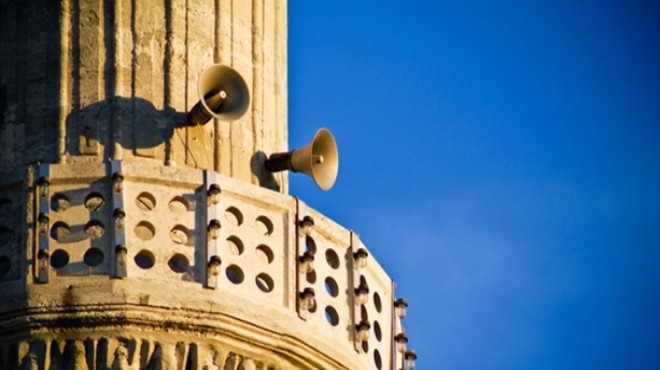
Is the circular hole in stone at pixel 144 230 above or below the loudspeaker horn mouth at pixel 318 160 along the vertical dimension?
below

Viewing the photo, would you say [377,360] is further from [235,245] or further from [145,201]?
[145,201]

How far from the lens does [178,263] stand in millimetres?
36719

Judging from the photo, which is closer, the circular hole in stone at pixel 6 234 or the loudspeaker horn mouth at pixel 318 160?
the circular hole in stone at pixel 6 234

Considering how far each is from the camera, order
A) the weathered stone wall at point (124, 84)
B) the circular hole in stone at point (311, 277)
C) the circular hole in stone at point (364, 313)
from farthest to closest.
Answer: the circular hole in stone at point (364, 313), the weathered stone wall at point (124, 84), the circular hole in stone at point (311, 277)

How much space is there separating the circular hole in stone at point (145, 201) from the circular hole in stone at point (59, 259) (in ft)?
3.40

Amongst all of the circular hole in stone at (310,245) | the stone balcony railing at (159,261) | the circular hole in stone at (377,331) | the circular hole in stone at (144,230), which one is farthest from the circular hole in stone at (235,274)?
the circular hole in stone at (377,331)

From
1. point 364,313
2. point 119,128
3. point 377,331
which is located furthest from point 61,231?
point 377,331

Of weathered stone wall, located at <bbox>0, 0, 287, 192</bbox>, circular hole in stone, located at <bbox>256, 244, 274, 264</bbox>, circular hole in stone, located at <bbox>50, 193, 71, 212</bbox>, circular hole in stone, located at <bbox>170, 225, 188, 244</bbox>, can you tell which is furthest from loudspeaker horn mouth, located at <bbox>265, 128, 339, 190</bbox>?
circular hole in stone, located at <bbox>50, 193, 71, 212</bbox>

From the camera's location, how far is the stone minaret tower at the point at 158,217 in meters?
36.3

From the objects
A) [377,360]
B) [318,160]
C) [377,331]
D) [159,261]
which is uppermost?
[318,160]

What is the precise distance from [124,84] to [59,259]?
2.72 metres

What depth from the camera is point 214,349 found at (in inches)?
1442

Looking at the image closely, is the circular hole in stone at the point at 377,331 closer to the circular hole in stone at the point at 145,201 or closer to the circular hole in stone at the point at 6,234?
the circular hole in stone at the point at 145,201

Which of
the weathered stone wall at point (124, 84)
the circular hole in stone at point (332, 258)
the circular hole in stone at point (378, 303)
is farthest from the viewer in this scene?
the circular hole in stone at point (378, 303)
